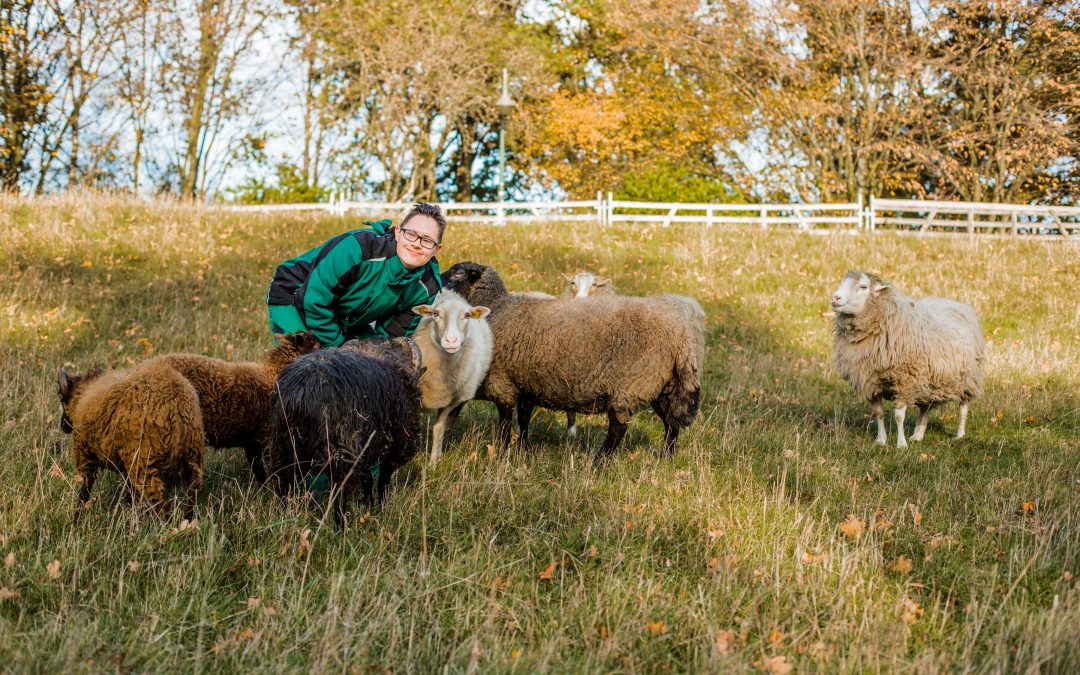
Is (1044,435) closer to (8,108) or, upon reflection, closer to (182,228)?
(182,228)

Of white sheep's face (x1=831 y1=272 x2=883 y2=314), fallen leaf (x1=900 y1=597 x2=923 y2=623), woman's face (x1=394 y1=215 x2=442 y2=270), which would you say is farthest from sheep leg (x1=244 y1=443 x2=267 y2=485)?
white sheep's face (x1=831 y1=272 x2=883 y2=314)

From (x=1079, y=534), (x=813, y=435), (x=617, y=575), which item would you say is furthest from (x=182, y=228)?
(x=1079, y=534)

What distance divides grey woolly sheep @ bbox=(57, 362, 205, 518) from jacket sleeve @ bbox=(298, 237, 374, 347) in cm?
110

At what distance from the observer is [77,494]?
422 cm

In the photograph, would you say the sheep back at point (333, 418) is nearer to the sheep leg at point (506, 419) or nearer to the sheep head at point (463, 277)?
the sheep leg at point (506, 419)

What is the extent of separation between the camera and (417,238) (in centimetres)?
507

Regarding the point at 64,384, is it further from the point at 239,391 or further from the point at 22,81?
the point at 22,81

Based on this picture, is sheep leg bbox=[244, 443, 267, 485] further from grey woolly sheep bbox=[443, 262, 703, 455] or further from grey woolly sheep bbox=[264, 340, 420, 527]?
grey woolly sheep bbox=[443, 262, 703, 455]

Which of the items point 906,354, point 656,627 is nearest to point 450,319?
point 656,627

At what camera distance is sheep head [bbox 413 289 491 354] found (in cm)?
580

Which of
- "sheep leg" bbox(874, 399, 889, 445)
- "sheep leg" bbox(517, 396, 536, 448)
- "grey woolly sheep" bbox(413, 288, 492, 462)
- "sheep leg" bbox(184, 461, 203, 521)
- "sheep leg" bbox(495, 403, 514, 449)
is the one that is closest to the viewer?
"sheep leg" bbox(184, 461, 203, 521)

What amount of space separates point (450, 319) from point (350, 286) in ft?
3.20

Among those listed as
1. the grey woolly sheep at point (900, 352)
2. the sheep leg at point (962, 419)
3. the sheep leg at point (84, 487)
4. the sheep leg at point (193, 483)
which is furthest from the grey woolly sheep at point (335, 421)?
the sheep leg at point (962, 419)

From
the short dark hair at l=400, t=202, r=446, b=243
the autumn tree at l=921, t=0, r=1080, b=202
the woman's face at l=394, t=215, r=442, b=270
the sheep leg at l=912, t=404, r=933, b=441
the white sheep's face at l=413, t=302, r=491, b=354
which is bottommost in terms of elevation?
the sheep leg at l=912, t=404, r=933, b=441
